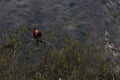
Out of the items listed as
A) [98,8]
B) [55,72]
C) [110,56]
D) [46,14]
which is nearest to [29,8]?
[46,14]

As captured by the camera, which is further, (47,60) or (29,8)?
(29,8)

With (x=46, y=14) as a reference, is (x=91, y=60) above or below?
below

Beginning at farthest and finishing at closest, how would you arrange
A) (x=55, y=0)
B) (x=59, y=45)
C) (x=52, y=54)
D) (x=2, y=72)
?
(x=55, y=0)
(x=59, y=45)
(x=52, y=54)
(x=2, y=72)

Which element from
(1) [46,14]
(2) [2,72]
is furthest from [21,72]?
(1) [46,14]

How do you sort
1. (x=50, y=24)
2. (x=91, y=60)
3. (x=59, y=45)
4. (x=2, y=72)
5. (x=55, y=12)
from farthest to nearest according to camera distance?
(x=55, y=12) < (x=50, y=24) < (x=59, y=45) < (x=91, y=60) < (x=2, y=72)

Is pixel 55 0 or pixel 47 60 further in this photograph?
pixel 55 0

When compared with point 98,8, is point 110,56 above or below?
below

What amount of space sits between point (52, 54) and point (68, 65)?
504 mm

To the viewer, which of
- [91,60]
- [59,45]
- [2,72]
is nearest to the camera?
[2,72]

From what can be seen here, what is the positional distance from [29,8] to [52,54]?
4.74m

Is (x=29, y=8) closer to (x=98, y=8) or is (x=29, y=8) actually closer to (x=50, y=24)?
(x=50, y=24)

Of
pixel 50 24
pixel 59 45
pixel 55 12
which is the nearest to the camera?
pixel 59 45

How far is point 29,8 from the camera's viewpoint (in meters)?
11.4

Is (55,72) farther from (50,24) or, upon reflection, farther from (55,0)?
(55,0)
